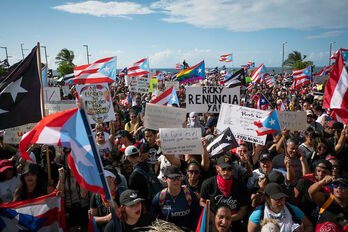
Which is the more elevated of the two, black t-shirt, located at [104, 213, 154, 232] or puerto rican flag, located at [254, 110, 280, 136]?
puerto rican flag, located at [254, 110, 280, 136]

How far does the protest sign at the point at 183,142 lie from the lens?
4.82 meters

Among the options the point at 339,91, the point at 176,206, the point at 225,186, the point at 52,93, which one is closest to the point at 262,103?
the point at 339,91

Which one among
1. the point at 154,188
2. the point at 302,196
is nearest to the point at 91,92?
the point at 154,188

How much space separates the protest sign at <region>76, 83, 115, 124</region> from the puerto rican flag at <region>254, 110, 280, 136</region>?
3.92 metres

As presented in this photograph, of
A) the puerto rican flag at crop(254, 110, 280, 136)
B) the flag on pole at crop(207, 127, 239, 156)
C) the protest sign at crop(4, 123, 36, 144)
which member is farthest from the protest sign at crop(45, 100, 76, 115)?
the puerto rican flag at crop(254, 110, 280, 136)

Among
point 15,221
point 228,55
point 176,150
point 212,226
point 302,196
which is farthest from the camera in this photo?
point 228,55

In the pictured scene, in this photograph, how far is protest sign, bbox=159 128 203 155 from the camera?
15.8ft

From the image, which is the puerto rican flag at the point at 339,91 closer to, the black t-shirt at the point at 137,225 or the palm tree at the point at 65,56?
the black t-shirt at the point at 137,225

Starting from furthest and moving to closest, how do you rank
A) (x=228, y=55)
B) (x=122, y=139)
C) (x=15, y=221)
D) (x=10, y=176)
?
(x=228, y=55), (x=122, y=139), (x=10, y=176), (x=15, y=221)

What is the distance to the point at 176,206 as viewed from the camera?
12.1 ft

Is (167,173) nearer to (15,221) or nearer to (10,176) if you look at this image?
(15,221)

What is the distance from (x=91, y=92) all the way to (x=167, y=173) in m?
4.55

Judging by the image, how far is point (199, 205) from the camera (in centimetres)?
380

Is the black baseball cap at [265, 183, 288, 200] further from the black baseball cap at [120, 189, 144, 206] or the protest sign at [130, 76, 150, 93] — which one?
the protest sign at [130, 76, 150, 93]
